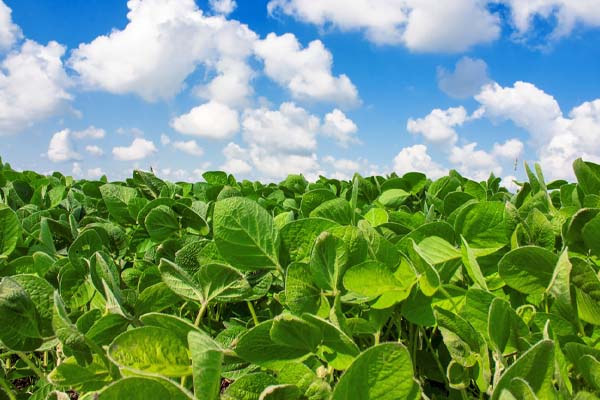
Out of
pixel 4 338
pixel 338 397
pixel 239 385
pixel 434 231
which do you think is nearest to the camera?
pixel 338 397

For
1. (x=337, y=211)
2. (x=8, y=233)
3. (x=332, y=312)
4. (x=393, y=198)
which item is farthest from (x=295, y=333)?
(x=393, y=198)

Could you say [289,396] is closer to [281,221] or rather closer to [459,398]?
[459,398]

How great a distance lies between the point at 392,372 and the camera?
69cm

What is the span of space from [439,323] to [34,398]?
1.02 meters

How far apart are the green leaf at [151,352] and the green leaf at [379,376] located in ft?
1.12

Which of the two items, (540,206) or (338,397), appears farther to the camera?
(540,206)

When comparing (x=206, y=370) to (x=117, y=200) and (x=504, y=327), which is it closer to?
(x=504, y=327)

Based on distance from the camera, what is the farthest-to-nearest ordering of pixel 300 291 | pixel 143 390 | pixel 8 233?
pixel 8 233, pixel 300 291, pixel 143 390

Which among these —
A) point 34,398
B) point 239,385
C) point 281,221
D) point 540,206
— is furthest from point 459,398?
point 34,398

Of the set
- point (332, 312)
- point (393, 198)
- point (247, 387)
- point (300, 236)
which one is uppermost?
point (393, 198)

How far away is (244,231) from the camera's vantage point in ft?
3.81

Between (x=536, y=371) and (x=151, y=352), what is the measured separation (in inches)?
23.5

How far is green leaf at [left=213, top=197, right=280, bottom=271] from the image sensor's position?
1161 millimetres

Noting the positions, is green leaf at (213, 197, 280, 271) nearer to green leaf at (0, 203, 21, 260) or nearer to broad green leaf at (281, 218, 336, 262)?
broad green leaf at (281, 218, 336, 262)
